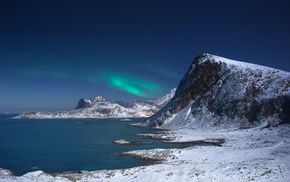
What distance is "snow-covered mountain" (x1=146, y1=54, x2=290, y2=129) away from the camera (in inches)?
3561

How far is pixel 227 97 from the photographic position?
11169 cm

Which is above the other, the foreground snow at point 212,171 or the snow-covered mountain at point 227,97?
the snow-covered mountain at point 227,97

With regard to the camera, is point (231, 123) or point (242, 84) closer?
point (231, 123)

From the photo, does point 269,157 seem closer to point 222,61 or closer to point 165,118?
point 165,118

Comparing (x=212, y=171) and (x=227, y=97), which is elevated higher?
(x=227, y=97)

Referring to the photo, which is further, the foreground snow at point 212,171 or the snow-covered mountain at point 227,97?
the snow-covered mountain at point 227,97

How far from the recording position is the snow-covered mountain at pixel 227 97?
90.4 metres

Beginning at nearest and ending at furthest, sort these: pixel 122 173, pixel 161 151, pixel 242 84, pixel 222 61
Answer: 1. pixel 122 173
2. pixel 161 151
3. pixel 242 84
4. pixel 222 61

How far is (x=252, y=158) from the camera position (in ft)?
128

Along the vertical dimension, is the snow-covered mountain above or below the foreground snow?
above

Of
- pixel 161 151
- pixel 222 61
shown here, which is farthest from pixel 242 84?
pixel 161 151

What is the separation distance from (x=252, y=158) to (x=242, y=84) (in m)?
76.9

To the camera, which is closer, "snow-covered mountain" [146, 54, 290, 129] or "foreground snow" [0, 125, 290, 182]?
"foreground snow" [0, 125, 290, 182]

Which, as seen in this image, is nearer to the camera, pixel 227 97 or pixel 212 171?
pixel 212 171
